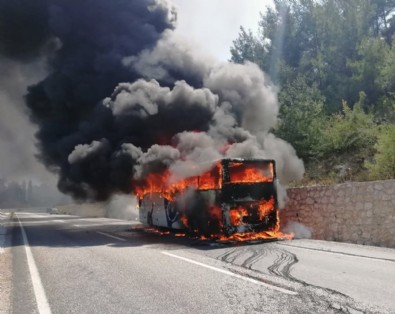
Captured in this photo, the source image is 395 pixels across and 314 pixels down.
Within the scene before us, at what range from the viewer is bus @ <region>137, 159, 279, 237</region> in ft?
39.9

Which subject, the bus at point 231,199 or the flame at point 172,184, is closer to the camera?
the bus at point 231,199

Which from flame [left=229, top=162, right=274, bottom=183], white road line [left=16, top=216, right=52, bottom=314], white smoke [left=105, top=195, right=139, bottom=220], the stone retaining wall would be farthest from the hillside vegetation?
white smoke [left=105, top=195, right=139, bottom=220]

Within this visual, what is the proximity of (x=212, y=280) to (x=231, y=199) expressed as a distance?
5.69 m

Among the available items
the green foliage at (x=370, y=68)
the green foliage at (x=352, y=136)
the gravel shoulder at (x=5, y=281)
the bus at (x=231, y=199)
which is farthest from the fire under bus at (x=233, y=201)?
the green foliage at (x=370, y=68)

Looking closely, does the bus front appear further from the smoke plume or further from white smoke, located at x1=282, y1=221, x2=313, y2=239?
the smoke plume

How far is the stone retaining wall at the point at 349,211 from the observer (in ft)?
34.6

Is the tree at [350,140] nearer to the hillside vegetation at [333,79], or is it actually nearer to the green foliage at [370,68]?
the hillside vegetation at [333,79]

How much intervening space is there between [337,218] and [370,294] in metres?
7.14

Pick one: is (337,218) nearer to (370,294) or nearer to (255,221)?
(255,221)

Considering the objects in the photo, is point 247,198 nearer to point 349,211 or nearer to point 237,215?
point 237,215

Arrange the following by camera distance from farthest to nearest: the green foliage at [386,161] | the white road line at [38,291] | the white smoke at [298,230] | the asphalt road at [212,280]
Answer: the green foliage at [386,161] → the white smoke at [298,230] → the white road line at [38,291] → the asphalt road at [212,280]

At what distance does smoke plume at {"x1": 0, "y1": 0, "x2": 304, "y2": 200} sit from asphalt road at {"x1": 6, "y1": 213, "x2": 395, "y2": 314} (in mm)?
7836

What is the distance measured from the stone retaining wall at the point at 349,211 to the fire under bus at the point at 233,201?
134 cm

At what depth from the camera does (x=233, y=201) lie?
12.2m
